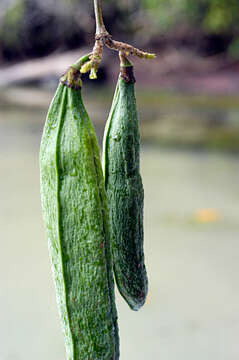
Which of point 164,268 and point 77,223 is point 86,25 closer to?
point 164,268

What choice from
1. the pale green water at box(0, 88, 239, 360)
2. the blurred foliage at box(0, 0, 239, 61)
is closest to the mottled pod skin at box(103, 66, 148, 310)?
the pale green water at box(0, 88, 239, 360)

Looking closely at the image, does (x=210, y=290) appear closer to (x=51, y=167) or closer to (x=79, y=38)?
(x=51, y=167)

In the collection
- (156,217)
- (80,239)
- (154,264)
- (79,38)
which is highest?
(79,38)

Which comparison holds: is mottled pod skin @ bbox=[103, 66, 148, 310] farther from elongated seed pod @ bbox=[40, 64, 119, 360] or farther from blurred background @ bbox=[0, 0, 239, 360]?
blurred background @ bbox=[0, 0, 239, 360]

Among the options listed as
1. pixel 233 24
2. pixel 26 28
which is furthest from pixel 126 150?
pixel 26 28

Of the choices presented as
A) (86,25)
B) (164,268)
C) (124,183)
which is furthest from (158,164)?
(86,25)
